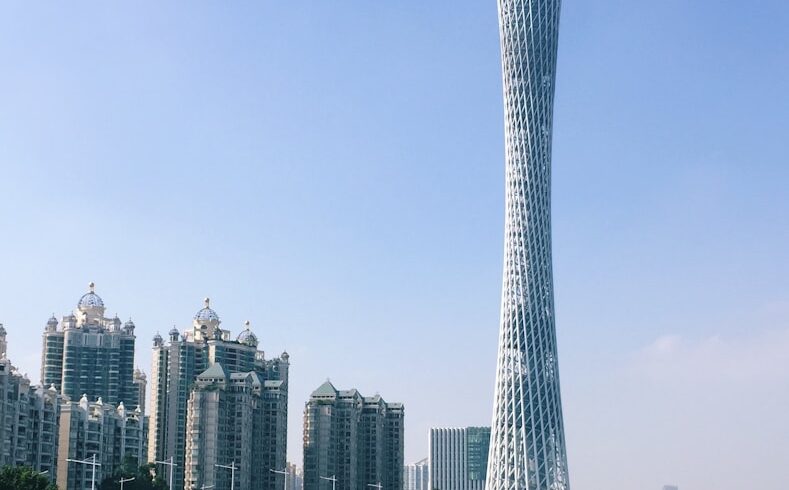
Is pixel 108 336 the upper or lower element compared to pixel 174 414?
upper

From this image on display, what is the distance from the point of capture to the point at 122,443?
83.7 metres

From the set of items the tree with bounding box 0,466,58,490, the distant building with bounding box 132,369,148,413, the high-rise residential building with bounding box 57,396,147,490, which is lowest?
the tree with bounding box 0,466,58,490

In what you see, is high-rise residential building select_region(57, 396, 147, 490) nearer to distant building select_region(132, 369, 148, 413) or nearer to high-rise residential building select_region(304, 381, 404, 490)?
high-rise residential building select_region(304, 381, 404, 490)

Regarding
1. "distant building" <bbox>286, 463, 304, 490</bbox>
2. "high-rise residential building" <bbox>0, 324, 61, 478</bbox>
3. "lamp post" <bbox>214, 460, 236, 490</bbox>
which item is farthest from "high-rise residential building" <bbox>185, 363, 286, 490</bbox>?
"distant building" <bbox>286, 463, 304, 490</bbox>

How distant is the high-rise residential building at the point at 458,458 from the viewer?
15850 cm

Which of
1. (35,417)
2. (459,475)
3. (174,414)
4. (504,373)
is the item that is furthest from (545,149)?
(459,475)

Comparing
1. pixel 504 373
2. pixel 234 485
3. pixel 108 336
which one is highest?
pixel 108 336

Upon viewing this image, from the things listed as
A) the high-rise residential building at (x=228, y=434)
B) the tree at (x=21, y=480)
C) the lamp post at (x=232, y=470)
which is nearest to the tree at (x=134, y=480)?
the high-rise residential building at (x=228, y=434)

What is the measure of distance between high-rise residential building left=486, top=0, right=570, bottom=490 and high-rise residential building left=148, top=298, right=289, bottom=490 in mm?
34414

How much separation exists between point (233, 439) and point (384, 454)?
2155 cm

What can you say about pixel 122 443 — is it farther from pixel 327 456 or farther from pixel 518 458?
pixel 518 458

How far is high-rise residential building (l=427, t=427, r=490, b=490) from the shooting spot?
158 m

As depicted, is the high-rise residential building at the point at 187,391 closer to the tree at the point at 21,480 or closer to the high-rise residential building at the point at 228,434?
the high-rise residential building at the point at 228,434

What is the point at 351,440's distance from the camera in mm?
96312
